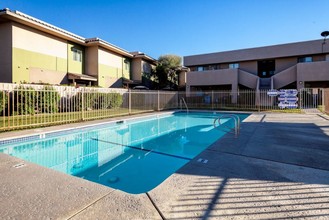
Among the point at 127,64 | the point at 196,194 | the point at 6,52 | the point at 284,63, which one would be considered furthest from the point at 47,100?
the point at 284,63

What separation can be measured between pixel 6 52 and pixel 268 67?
91.2 feet

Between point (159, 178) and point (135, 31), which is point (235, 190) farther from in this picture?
point (135, 31)

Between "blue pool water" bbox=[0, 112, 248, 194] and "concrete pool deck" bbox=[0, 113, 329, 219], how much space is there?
3.55ft

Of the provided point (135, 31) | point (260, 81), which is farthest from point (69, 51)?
point (260, 81)

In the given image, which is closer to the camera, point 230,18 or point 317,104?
point 230,18

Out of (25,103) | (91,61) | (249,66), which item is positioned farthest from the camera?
(249,66)

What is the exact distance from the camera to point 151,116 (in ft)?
48.0

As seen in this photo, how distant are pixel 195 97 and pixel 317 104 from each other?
451 inches

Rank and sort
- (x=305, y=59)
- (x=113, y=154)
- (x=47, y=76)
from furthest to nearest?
(x=305, y=59)
(x=47, y=76)
(x=113, y=154)

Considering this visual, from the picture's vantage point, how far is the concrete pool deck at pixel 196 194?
245 centimetres

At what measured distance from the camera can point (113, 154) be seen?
6.22 metres

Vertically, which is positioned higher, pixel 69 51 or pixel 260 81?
pixel 69 51

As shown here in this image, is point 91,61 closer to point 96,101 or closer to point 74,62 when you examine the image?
point 74,62

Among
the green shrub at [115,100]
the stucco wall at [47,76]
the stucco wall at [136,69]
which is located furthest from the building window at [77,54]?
the stucco wall at [136,69]
